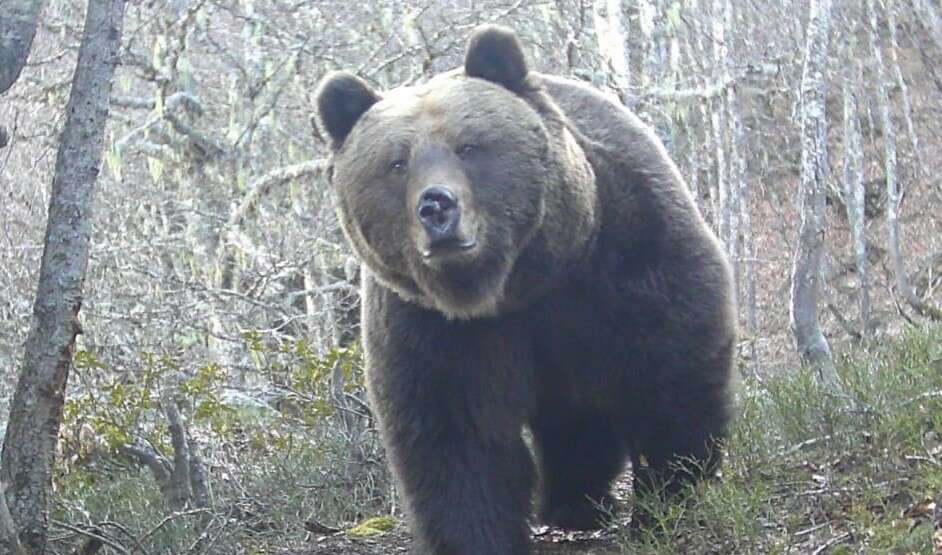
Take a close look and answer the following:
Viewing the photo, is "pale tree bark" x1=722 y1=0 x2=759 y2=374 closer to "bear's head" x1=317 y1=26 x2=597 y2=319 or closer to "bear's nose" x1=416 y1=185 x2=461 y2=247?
"bear's head" x1=317 y1=26 x2=597 y2=319

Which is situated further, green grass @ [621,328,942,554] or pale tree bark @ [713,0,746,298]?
pale tree bark @ [713,0,746,298]

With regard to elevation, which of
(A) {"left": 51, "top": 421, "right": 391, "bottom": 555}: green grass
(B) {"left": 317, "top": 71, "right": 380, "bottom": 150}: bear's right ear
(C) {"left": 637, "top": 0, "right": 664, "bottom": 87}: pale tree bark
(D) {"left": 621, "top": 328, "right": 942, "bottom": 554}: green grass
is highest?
(C) {"left": 637, "top": 0, "right": 664, "bottom": 87}: pale tree bark

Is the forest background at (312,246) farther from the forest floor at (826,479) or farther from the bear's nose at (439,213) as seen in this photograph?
the bear's nose at (439,213)

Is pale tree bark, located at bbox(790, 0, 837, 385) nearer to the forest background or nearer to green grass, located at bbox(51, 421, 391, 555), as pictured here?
the forest background

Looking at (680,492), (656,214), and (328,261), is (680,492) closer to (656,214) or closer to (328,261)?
(656,214)

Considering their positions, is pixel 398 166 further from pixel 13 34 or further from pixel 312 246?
pixel 312 246

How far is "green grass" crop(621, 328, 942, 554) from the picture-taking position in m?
4.14

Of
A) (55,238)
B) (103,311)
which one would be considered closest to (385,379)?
(55,238)

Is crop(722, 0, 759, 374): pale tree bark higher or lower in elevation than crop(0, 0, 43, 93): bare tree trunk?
lower

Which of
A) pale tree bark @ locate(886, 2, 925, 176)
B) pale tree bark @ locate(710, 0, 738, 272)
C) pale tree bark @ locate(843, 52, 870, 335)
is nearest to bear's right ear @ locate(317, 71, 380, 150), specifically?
pale tree bark @ locate(843, 52, 870, 335)

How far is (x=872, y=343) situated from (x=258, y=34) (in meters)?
6.71

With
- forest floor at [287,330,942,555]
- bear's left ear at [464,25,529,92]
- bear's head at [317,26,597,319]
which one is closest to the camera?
forest floor at [287,330,942,555]

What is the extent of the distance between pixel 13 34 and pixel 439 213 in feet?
5.67

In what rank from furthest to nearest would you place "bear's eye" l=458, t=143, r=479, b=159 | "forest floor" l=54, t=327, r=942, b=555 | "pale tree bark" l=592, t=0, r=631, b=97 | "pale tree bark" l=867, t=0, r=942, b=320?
"pale tree bark" l=592, t=0, r=631, b=97 < "pale tree bark" l=867, t=0, r=942, b=320 < "bear's eye" l=458, t=143, r=479, b=159 < "forest floor" l=54, t=327, r=942, b=555
